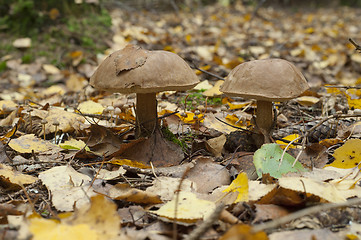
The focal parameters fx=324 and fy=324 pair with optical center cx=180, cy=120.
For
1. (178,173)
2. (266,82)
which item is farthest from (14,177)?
(266,82)

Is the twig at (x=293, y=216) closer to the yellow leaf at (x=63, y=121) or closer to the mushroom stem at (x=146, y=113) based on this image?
the mushroom stem at (x=146, y=113)

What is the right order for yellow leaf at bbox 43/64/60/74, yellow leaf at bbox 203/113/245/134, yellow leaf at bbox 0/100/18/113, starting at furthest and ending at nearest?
yellow leaf at bbox 43/64/60/74
yellow leaf at bbox 0/100/18/113
yellow leaf at bbox 203/113/245/134

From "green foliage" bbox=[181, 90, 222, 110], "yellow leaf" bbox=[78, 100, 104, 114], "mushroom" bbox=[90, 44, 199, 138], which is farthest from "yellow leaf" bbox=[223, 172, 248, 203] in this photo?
"yellow leaf" bbox=[78, 100, 104, 114]

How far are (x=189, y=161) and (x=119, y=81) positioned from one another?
2.11 ft

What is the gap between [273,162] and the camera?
1.70 metres

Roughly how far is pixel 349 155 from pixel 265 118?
54 cm

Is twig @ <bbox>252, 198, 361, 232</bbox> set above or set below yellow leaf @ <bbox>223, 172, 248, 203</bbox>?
above

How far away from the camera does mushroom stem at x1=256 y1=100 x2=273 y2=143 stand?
2.10 meters

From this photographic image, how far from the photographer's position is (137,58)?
185cm

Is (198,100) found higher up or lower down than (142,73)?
lower down

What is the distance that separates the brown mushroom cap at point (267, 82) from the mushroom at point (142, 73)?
0.90 ft

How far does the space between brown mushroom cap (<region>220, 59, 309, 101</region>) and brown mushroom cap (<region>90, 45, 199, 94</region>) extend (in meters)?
0.28

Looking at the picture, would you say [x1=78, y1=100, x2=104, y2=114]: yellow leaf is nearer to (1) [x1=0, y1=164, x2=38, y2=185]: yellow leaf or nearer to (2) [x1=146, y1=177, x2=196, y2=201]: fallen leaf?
(1) [x1=0, y1=164, x2=38, y2=185]: yellow leaf

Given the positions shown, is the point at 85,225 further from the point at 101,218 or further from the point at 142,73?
the point at 142,73
